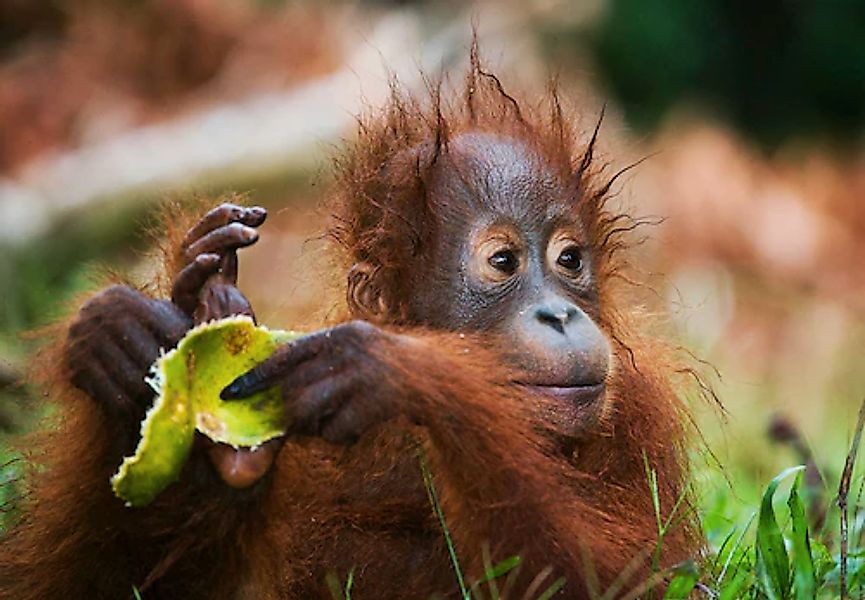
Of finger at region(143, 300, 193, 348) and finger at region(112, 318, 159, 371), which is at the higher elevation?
finger at region(143, 300, 193, 348)

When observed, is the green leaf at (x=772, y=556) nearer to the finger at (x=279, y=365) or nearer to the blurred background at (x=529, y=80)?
the finger at (x=279, y=365)

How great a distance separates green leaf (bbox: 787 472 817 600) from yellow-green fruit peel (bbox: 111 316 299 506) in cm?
135

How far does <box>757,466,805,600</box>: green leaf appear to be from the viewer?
3734mm

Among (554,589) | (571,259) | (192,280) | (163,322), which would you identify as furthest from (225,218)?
(554,589)

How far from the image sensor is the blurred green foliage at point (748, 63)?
11906 millimetres

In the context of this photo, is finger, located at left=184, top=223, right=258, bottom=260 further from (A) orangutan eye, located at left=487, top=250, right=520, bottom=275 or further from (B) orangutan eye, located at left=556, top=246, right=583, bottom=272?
(B) orangutan eye, located at left=556, top=246, right=583, bottom=272

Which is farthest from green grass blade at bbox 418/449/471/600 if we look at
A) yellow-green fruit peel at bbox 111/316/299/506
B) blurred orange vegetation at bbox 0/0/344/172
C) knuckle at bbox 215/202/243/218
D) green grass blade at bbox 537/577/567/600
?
blurred orange vegetation at bbox 0/0/344/172

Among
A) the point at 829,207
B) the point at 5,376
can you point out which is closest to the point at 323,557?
the point at 5,376

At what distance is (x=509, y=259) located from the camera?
410 cm

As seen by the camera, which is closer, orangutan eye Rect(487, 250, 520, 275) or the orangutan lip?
the orangutan lip

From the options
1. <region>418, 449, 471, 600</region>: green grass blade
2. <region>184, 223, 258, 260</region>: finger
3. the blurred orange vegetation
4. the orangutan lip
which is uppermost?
<region>184, 223, 258, 260</region>: finger

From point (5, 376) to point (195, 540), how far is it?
8.51 feet

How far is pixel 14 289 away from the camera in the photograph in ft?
26.7

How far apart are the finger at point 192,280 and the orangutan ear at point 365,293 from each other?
2.86 feet
